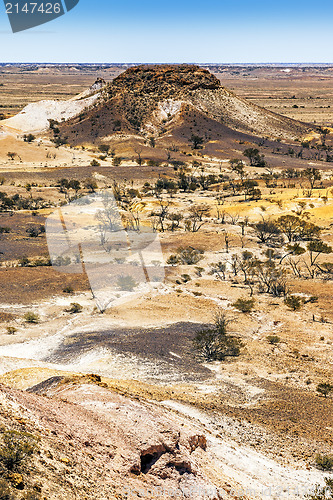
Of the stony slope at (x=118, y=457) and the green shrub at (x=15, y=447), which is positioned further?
the stony slope at (x=118, y=457)

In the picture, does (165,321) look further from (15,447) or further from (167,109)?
(167,109)

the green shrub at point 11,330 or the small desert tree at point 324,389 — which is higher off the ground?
the green shrub at point 11,330

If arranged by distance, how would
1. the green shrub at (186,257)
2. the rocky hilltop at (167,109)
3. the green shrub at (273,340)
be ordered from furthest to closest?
the rocky hilltop at (167,109), the green shrub at (186,257), the green shrub at (273,340)

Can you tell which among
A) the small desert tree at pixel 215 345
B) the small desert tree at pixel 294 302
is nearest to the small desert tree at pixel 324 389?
the small desert tree at pixel 215 345

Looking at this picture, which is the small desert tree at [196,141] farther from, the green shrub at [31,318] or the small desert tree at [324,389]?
the small desert tree at [324,389]

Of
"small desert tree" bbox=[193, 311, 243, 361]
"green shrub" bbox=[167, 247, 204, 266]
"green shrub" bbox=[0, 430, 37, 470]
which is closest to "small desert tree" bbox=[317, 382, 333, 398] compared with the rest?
"small desert tree" bbox=[193, 311, 243, 361]

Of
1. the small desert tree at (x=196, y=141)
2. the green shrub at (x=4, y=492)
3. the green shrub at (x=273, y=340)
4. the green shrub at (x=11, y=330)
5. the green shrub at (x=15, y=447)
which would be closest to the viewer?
the green shrub at (x=4, y=492)

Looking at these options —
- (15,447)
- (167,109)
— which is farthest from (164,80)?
(15,447)
